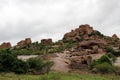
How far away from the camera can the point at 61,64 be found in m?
69.0

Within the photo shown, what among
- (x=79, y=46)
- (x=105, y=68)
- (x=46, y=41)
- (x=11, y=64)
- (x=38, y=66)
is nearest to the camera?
(x=11, y=64)

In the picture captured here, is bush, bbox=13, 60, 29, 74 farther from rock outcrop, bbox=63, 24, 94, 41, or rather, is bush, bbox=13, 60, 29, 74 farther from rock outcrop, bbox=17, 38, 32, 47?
rock outcrop, bbox=17, 38, 32, 47

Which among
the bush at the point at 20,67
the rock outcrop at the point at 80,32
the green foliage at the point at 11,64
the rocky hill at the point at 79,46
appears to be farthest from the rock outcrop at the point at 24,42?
the bush at the point at 20,67

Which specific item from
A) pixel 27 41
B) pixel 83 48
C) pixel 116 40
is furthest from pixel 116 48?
pixel 27 41

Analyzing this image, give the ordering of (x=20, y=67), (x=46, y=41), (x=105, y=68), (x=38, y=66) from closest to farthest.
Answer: (x=20, y=67) → (x=38, y=66) → (x=105, y=68) → (x=46, y=41)

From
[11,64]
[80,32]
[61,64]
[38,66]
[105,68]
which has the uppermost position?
[80,32]

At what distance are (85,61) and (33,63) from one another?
15711 millimetres

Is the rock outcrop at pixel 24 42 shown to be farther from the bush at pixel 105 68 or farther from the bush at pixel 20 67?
the bush at pixel 20 67

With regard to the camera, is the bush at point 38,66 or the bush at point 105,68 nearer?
the bush at point 38,66

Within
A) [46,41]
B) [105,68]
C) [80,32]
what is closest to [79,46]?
[80,32]

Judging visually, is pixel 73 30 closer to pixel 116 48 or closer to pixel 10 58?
pixel 116 48

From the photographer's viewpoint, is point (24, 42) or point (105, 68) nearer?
point (105, 68)

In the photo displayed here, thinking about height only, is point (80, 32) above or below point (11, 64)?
above

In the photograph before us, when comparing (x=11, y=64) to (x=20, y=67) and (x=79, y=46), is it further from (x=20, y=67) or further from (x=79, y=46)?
(x=79, y=46)
